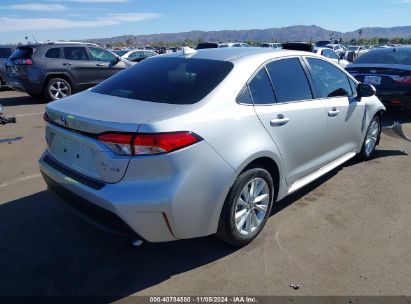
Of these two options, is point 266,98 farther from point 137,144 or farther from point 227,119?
point 137,144

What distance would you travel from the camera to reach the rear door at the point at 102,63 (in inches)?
455

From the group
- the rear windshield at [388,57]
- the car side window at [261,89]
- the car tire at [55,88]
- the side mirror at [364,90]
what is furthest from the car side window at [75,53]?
the car side window at [261,89]

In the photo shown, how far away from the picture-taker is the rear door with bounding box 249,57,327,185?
11.0 ft

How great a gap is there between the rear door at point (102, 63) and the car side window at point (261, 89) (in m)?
9.04

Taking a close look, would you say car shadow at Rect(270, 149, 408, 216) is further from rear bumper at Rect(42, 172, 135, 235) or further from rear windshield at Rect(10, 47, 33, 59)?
rear windshield at Rect(10, 47, 33, 59)

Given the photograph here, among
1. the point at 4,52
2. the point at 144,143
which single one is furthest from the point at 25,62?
the point at 144,143

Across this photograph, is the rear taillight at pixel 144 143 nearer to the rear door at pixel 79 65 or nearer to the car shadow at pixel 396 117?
the car shadow at pixel 396 117

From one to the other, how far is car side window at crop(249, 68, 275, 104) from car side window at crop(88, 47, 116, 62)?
9.27m

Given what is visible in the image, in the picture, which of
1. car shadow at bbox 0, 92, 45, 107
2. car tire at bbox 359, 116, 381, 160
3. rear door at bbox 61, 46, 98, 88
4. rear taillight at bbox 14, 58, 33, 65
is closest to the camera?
car tire at bbox 359, 116, 381, 160

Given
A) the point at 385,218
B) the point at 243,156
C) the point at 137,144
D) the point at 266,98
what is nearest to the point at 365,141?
the point at 385,218

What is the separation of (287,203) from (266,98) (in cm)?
138

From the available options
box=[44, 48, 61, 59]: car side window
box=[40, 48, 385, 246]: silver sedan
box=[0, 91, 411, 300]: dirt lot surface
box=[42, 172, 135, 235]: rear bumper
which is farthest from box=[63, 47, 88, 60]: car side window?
box=[42, 172, 135, 235]: rear bumper

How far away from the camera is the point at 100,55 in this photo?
11.8 meters

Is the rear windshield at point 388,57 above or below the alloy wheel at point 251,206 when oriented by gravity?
above
